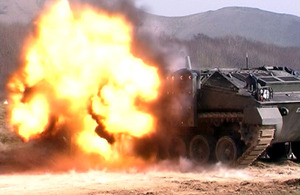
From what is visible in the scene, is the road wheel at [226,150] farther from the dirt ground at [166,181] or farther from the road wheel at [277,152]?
the road wheel at [277,152]

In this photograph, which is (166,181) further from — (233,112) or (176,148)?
(176,148)

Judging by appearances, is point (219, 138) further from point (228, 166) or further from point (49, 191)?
point (49, 191)

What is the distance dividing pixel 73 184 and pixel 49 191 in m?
1.18

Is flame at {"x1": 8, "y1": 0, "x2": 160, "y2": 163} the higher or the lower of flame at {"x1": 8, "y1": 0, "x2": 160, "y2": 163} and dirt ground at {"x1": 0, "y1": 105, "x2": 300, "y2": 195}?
the higher

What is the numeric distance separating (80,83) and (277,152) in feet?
22.9

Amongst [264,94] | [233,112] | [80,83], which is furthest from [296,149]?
[80,83]

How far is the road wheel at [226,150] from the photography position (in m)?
19.5

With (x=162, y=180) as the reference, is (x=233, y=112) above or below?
above

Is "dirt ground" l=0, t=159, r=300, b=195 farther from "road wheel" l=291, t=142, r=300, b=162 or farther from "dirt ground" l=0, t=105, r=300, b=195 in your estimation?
"road wheel" l=291, t=142, r=300, b=162

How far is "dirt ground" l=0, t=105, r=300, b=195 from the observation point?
15.4m

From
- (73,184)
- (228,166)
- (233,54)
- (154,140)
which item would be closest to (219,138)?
(228,166)

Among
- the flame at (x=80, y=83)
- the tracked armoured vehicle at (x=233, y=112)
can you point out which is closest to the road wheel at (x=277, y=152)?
the tracked armoured vehicle at (x=233, y=112)

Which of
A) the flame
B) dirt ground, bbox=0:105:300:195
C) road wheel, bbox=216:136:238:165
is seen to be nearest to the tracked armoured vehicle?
road wheel, bbox=216:136:238:165

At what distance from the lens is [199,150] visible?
20.8 meters
